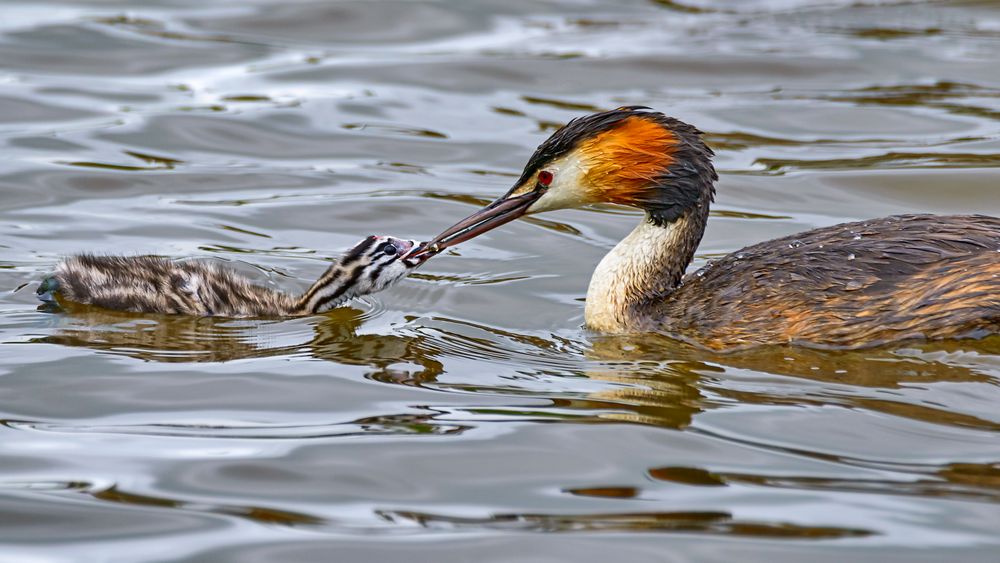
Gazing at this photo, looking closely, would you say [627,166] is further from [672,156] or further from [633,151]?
[672,156]

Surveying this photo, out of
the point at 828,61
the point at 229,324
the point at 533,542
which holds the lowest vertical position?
the point at 533,542

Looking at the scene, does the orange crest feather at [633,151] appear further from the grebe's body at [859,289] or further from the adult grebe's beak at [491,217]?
the grebe's body at [859,289]

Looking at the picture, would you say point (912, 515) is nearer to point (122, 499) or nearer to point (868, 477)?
point (868, 477)

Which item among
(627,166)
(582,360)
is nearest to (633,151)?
(627,166)

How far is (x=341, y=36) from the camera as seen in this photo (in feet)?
49.2

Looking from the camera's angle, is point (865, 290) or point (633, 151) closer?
point (865, 290)

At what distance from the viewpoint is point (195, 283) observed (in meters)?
7.81

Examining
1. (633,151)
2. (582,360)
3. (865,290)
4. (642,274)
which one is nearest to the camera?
(865,290)

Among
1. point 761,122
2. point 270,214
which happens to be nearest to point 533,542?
point 270,214

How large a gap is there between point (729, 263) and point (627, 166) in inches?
27.1

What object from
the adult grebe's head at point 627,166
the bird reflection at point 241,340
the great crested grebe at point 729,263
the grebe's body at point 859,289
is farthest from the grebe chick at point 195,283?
the grebe's body at point 859,289

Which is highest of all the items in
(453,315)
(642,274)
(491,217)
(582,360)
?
(491,217)

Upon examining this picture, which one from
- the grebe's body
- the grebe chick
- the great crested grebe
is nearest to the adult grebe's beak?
the great crested grebe

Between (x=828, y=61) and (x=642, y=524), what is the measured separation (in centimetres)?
953
